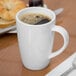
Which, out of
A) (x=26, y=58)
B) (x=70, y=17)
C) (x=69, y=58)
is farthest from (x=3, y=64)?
(x=70, y=17)

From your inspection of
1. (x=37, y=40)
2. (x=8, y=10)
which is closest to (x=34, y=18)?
(x=37, y=40)

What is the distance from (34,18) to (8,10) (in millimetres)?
193

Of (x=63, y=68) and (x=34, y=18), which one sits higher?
(x=34, y=18)

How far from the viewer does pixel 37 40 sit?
0.53m

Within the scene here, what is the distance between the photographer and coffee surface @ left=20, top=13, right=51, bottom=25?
547 millimetres

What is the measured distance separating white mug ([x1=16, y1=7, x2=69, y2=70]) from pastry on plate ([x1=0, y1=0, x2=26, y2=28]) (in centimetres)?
14

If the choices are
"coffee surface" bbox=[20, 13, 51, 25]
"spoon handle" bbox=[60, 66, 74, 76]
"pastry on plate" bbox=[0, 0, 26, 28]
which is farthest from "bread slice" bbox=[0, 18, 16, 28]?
"spoon handle" bbox=[60, 66, 74, 76]

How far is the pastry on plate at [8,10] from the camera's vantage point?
72cm

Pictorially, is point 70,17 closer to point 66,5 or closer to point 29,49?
point 66,5

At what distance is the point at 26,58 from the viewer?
570 mm

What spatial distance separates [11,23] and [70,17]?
0.73ft

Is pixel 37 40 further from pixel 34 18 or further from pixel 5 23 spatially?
pixel 5 23

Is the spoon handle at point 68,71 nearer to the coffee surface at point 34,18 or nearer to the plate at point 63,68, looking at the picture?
the plate at point 63,68

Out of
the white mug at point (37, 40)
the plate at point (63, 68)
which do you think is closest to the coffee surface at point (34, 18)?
the white mug at point (37, 40)
